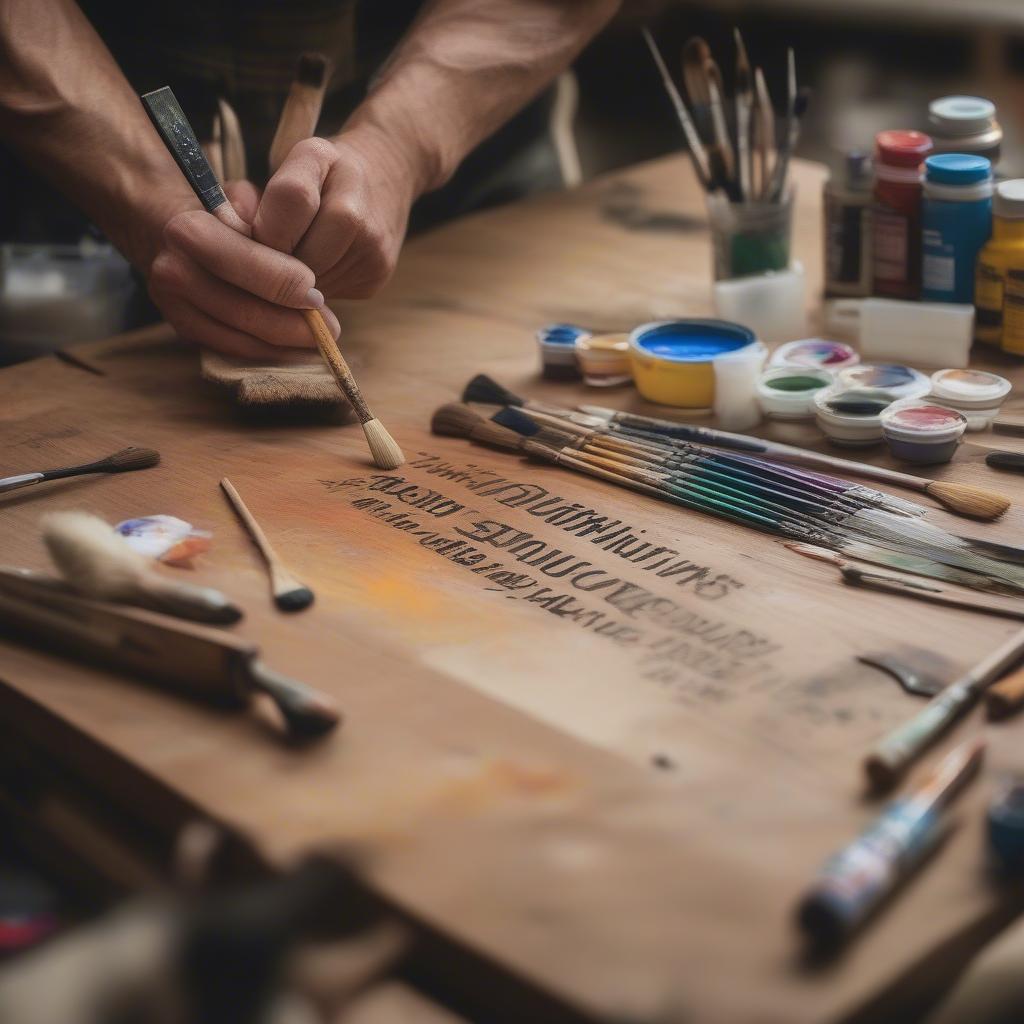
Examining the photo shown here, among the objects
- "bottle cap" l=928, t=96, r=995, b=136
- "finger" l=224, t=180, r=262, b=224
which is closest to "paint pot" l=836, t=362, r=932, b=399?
"bottle cap" l=928, t=96, r=995, b=136

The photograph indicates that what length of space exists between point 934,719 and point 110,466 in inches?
32.4

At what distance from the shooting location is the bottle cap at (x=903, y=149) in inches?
60.3

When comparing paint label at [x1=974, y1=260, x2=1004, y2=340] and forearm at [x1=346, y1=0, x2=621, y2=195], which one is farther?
forearm at [x1=346, y1=0, x2=621, y2=195]

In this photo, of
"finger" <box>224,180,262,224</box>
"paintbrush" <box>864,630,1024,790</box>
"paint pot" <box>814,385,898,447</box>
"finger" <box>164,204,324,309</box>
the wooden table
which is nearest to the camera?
the wooden table

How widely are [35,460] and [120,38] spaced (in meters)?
0.70

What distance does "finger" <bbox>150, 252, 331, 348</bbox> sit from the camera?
1458 mm

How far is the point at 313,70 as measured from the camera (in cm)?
150

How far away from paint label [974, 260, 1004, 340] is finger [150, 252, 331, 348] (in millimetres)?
713

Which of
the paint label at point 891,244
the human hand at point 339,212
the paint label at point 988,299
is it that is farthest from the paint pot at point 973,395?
the human hand at point 339,212

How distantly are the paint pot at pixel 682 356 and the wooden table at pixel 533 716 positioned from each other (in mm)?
48

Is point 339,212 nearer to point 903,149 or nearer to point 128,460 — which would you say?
point 128,460

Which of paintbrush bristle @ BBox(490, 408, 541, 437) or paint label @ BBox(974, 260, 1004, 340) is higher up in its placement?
paint label @ BBox(974, 260, 1004, 340)

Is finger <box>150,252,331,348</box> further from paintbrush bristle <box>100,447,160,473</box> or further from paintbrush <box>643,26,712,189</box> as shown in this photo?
paintbrush <box>643,26,712,189</box>

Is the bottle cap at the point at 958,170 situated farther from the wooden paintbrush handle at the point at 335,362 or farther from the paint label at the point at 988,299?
the wooden paintbrush handle at the point at 335,362
